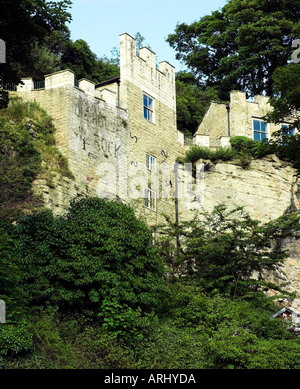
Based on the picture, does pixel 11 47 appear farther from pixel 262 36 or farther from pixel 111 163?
pixel 262 36

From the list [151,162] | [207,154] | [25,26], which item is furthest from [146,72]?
[25,26]

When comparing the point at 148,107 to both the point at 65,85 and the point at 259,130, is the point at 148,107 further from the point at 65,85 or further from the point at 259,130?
the point at 259,130

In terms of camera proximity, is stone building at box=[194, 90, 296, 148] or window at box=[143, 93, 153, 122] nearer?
window at box=[143, 93, 153, 122]

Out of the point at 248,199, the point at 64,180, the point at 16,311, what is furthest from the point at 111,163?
the point at 16,311

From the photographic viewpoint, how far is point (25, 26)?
1844 cm

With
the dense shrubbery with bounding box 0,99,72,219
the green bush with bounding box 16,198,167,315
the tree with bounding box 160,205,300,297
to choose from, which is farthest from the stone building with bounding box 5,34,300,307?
the green bush with bounding box 16,198,167,315

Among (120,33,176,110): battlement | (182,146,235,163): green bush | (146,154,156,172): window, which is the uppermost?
(120,33,176,110): battlement

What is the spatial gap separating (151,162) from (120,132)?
2.49 m

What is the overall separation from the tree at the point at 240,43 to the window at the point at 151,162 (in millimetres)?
11567

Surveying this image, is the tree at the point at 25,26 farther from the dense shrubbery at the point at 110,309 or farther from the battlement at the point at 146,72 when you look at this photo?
the battlement at the point at 146,72

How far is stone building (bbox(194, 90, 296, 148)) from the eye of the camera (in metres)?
34.4

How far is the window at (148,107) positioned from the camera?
3106 centimetres

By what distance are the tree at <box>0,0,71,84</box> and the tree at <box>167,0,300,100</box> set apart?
21533 millimetres

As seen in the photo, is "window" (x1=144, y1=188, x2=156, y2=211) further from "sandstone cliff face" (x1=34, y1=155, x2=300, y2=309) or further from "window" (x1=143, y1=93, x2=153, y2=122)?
"window" (x1=143, y1=93, x2=153, y2=122)
